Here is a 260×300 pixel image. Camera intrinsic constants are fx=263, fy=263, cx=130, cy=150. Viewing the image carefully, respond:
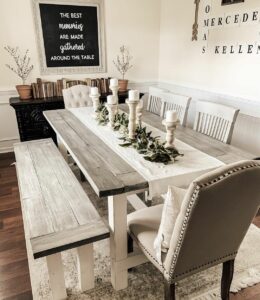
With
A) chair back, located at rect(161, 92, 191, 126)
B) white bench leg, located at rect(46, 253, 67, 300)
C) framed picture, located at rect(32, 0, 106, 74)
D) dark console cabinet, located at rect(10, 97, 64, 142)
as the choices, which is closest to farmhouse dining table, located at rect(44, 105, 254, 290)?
white bench leg, located at rect(46, 253, 67, 300)

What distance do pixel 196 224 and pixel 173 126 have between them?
0.71m

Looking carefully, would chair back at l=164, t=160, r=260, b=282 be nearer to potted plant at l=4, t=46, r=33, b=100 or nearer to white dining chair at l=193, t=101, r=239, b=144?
white dining chair at l=193, t=101, r=239, b=144

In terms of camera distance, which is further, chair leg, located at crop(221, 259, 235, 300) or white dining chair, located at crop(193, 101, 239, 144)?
white dining chair, located at crop(193, 101, 239, 144)

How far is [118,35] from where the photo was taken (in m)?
3.92

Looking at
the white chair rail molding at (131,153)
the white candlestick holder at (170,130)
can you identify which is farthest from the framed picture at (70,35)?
the white candlestick holder at (170,130)

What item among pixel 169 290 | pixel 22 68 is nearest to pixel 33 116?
pixel 22 68

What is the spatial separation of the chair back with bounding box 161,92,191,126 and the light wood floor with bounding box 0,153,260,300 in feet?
3.78

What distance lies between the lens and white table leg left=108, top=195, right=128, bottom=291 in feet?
4.69

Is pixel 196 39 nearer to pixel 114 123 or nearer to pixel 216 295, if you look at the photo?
pixel 114 123

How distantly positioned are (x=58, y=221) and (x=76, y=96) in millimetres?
1911

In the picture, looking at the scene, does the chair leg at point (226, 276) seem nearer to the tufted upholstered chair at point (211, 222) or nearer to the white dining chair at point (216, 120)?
the tufted upholstered chair at point (211, 222)

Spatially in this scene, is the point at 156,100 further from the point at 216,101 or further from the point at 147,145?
the point at 147,145

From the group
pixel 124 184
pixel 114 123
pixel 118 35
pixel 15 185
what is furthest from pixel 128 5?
pixel 124 184

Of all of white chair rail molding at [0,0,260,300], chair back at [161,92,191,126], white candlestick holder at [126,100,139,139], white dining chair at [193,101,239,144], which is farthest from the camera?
chair back at [161,92,191,126]
